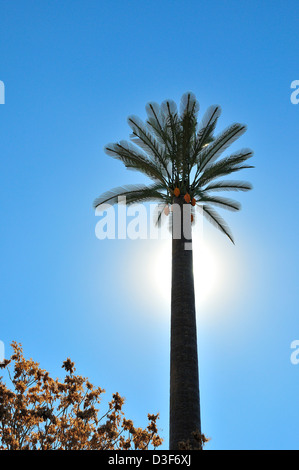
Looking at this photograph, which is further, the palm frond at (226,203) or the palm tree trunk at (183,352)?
the palm frond at (226,203)

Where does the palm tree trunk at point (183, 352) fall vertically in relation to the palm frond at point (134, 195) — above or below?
below

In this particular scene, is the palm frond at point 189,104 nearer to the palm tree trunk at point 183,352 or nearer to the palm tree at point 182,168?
the palm tree at point 182,168

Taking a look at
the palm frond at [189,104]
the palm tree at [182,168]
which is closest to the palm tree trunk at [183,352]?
the palm tree at [182,168]

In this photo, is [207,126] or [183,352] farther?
[207,126]

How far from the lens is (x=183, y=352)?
11.4 m

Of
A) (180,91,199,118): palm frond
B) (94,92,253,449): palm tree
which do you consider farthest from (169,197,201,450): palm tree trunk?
(180,91,199,118): palm frond

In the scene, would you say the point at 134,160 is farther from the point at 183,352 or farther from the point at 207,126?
the point at 183,352

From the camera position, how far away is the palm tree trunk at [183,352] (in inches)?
412

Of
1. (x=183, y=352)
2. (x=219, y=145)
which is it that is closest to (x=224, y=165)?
(x=219, y=145)

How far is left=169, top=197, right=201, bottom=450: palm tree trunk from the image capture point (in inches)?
412
